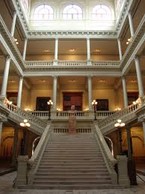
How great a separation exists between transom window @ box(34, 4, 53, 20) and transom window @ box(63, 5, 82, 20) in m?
1.87

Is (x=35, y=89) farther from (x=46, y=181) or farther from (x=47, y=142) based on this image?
(x=46, y=181)

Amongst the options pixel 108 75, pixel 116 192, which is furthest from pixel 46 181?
pixel 108 75

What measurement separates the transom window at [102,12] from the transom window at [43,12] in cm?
568

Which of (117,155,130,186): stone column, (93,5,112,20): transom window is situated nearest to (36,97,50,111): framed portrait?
(93,5,112,20): transom window

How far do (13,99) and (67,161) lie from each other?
16.4 meters

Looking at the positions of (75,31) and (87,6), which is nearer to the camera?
(75,31)

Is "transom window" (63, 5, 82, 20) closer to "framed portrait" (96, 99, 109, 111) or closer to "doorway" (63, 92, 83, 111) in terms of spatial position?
"doorway" (63, 92, 83, 111)

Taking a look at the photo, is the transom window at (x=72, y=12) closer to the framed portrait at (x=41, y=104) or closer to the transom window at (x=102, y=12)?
the transom window at (x=102, y=12)

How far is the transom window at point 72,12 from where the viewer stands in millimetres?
25594

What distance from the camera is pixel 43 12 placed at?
2589 cm

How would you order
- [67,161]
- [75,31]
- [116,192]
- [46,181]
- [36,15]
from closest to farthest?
[116,192]
[46,181]
[67,161]
[75,31]
[36,15]

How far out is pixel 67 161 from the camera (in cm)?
1173

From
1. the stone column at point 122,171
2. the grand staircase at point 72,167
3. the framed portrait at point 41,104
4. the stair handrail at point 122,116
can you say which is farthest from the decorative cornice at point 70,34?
the stone column at point 122,171

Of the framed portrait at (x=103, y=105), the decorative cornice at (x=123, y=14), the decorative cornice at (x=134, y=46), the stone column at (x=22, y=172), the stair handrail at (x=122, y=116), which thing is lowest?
the stone column at (x=22, y=172)
